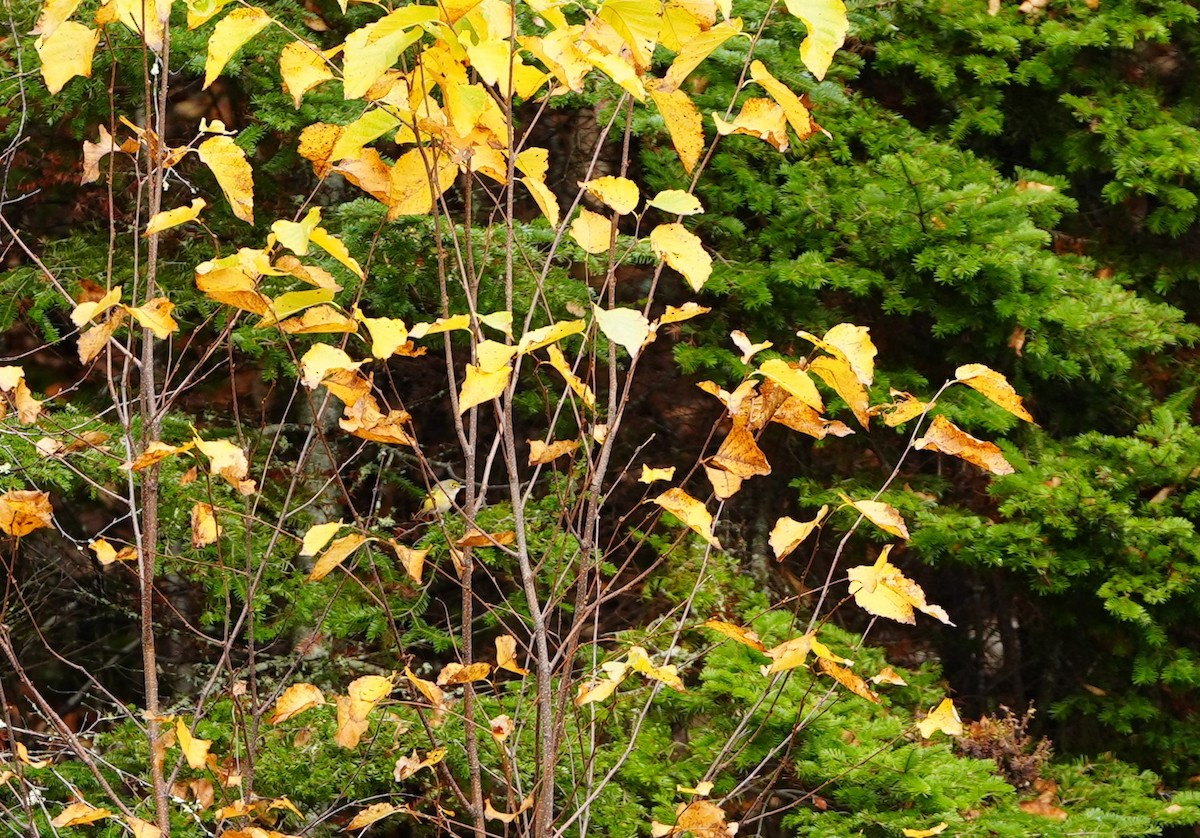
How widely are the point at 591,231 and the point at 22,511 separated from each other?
41.3 inches

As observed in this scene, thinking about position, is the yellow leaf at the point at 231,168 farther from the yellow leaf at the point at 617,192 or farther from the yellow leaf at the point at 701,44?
the yellow leaf at the point at 701,44

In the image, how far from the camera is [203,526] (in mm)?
1913

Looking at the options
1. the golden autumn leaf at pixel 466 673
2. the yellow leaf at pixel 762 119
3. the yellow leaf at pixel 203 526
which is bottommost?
the golden autumn leaf at pixel 466 673

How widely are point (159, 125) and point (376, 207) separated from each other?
34.1 inches

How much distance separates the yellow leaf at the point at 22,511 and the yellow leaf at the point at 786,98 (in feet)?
4.40

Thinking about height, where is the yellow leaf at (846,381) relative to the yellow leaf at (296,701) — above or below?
above

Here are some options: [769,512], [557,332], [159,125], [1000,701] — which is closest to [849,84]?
[769,512]

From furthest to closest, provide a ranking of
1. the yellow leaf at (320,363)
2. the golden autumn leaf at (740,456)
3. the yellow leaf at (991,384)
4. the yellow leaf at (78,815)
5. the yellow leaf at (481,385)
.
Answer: the yellow leaf at (78,815)
the golden autumn leaf at (740,456)
the yellow leaf at (991,384)
the yellow leaf at (320,363)
the yellow leaf at (481,385)

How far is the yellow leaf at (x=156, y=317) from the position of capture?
168cm

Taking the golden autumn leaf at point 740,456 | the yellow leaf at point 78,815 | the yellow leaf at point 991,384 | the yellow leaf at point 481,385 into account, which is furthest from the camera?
the yellow leaf at point 78,815

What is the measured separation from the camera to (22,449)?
2732 mm

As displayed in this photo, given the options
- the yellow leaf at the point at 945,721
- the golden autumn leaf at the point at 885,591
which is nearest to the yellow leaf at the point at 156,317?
the golden autumn leaf at the point at 885,591

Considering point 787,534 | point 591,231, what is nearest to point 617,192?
point 591,231

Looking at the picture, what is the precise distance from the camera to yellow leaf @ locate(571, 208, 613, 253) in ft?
6.07
